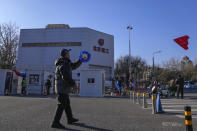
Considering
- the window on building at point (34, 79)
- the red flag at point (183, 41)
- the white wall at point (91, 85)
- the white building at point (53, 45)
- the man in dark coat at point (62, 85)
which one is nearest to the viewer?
the man in dark coat at point (62, 85)

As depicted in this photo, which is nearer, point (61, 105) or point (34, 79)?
point (61, 105)

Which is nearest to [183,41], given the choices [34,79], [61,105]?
[61,105]

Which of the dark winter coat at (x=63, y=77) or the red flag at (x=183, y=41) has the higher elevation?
the red flag at (x=183, y=41)

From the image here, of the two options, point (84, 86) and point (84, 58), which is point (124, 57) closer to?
point (84, 86)

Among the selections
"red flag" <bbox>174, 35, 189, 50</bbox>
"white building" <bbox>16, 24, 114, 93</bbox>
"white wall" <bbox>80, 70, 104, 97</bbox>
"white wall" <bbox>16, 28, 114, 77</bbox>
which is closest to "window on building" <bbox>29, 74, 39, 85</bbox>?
"white wall" <bbox>80, 70, 104, 97</bbox>

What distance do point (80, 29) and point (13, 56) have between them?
59.8 feet

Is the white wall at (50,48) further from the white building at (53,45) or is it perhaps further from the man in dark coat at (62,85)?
the man in dark coat at (62,85)

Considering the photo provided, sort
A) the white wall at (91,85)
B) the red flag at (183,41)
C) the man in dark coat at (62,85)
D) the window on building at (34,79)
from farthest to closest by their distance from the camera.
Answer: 1. the window on building at (34,79)
2. the white wall at (91,85)
3. the red flag at (183,41)
4. the man in dark coat at (62,85)

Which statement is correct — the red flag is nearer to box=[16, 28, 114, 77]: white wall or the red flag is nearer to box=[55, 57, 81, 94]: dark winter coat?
box=[55, 57, 81, 94]: dark winter coat

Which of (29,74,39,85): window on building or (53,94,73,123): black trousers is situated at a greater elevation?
(29,74,39,85): window on building

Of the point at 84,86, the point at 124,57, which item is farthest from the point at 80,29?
the point at 84,86

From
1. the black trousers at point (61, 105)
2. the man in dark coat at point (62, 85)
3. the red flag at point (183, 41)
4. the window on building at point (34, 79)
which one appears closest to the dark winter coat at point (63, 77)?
the man in dark coat at point (62, 85)

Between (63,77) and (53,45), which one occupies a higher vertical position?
(53,45)

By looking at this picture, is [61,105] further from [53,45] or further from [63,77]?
[53,45]
